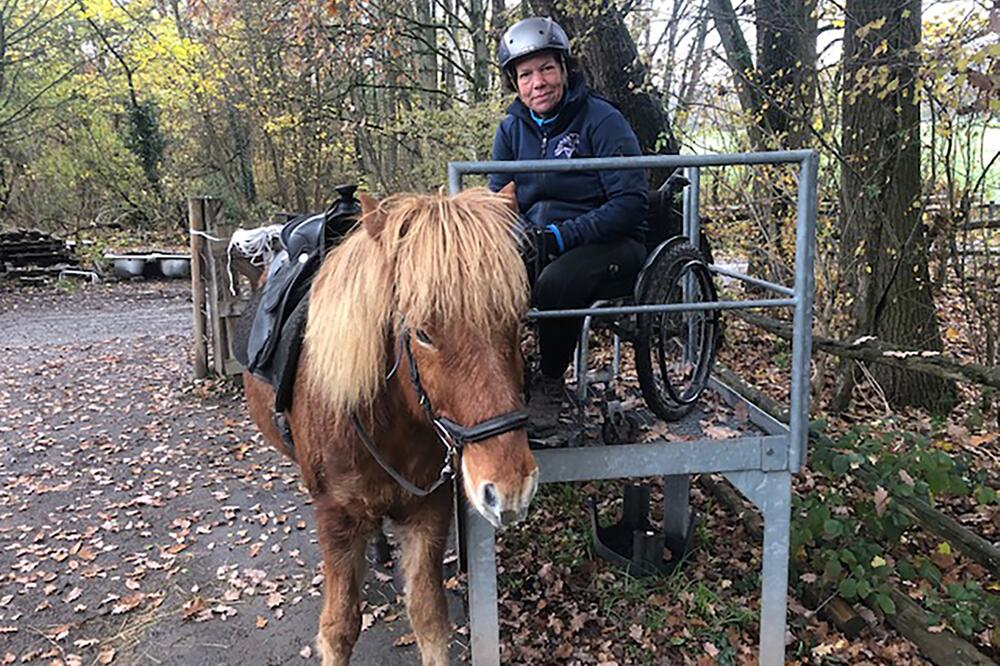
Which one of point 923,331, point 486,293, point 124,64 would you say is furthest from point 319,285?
point 124,64

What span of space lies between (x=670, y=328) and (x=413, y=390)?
6.34 feet

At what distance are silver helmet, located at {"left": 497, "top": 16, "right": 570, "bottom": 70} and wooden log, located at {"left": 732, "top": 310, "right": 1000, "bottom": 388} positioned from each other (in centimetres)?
241

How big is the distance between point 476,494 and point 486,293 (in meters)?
0.52

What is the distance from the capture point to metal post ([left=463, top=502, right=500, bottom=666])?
9.37ft

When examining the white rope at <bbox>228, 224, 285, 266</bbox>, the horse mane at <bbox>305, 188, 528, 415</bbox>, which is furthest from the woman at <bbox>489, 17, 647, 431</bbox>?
the white rope at <bbox>228, 224, 285, 266</bbox>

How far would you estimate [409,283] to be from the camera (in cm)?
200

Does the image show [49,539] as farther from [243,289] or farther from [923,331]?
[923,331]

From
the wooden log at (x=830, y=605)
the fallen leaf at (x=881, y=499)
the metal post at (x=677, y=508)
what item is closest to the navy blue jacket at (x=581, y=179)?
the metal post at (x=677, y=508)

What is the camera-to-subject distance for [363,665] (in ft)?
11.2

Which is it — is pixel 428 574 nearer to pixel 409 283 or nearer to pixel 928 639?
pixel 409 283

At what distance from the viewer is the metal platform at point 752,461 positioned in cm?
267

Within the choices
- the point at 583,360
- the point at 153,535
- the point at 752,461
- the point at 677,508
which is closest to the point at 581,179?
the point at 583,360

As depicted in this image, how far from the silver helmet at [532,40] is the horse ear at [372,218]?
4.15 ft

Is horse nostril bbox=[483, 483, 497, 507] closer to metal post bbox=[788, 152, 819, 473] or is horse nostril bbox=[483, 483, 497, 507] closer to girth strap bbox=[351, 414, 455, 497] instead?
girth strap bbox=[351, 414, 455, 497]
